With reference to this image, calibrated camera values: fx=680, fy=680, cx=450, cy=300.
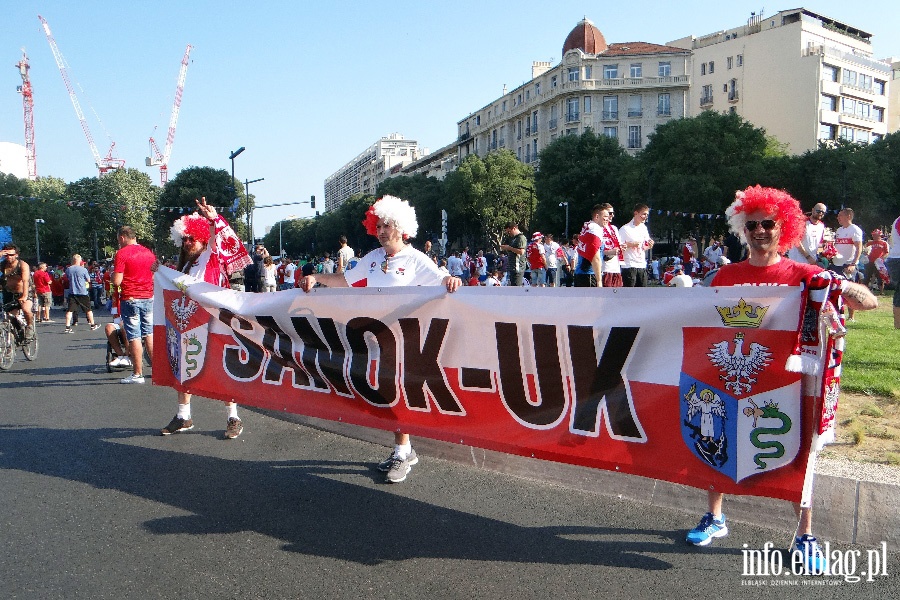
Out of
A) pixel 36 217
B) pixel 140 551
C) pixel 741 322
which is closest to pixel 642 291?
pixel 741 322

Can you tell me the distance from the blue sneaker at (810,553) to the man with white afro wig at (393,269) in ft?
7.96

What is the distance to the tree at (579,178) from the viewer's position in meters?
57.9

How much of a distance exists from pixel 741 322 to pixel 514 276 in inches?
595

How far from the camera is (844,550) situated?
3416mm

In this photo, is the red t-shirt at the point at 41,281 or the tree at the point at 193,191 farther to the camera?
the tree at the point at 193,191

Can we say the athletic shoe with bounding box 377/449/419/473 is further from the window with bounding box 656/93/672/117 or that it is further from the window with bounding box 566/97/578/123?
the window with bounding box 656/93/672/117

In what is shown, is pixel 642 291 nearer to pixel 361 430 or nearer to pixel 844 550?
pixel 844 550

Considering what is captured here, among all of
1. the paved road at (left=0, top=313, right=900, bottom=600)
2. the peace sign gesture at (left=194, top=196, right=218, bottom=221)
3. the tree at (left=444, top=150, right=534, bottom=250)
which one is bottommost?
the paved road at (left=0, top=313, right=900, bottom=600)

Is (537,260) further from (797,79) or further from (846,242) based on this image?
(797,79)

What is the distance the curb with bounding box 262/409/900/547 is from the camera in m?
3.57

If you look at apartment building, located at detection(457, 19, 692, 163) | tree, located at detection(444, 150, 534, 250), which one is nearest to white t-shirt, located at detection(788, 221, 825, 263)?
tree, located at detection(444, 150, 534, 250)

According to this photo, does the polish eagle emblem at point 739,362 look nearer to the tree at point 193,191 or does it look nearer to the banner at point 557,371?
the banner at point 557,371

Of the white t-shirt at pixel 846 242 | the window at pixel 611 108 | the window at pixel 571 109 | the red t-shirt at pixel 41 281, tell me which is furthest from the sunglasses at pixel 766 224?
the window at pixel 571 109

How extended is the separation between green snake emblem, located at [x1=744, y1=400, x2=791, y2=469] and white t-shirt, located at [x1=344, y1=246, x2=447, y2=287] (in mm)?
2218
